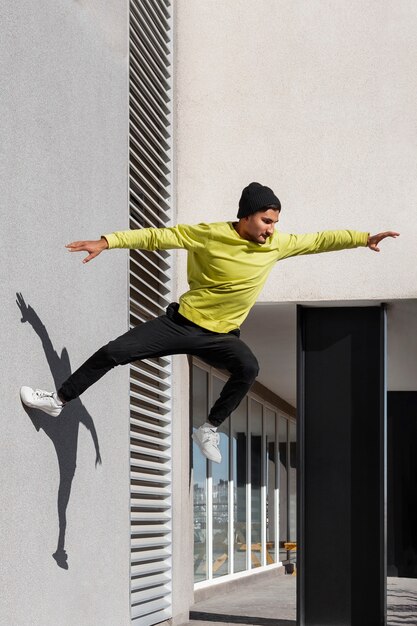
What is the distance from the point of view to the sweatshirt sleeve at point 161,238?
6.57 metres

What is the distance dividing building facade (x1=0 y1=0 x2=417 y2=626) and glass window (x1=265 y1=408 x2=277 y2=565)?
15.6ft

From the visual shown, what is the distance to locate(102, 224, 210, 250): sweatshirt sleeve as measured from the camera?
657 centimetres

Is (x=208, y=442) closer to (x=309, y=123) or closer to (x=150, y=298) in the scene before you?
(x=150, y=298)

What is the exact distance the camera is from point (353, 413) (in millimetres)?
11844

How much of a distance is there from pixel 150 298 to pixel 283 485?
13.8m

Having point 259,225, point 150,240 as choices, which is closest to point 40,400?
point 150,240

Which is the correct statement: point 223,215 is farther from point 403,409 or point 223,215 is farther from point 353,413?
point 403,409

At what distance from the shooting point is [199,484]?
49.2ft

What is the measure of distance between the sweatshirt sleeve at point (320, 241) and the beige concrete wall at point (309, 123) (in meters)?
4.24

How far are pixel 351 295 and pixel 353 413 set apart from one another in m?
1.29

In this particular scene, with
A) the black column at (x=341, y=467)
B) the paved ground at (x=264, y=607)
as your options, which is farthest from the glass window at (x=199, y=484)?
the black column at (x=341, y=467)

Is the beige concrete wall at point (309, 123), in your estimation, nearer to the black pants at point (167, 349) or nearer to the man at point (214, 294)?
the man at point (214, 294)

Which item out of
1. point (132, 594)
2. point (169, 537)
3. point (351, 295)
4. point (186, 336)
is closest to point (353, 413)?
point (351, 295)

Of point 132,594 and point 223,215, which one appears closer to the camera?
point 132,594
